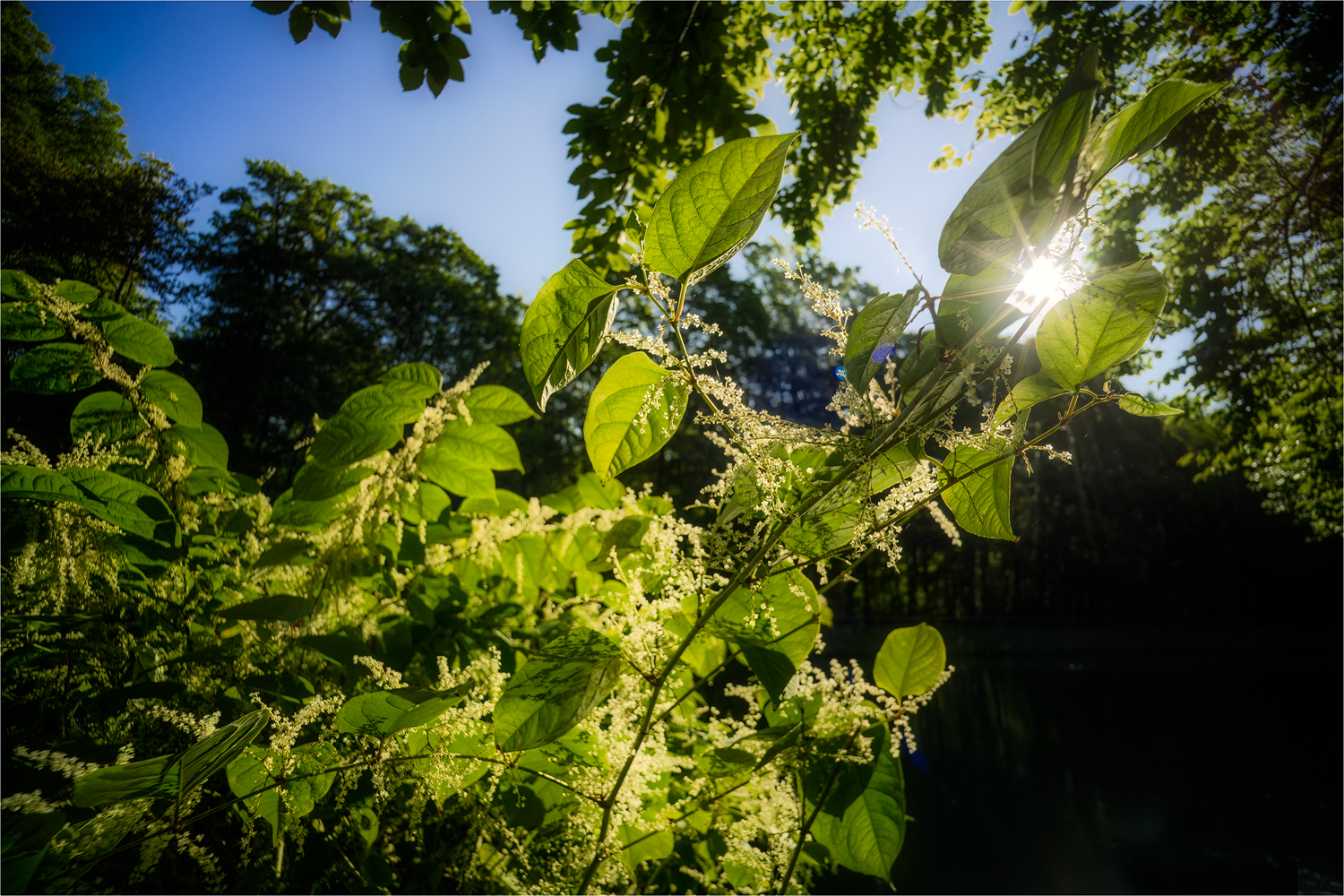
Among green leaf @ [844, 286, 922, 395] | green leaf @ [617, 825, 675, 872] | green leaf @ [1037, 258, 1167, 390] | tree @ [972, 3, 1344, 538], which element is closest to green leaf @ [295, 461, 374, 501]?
green leaf @ [617, 825, 675, 872]

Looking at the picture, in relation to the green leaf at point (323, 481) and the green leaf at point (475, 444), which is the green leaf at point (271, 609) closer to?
the green leaf at point (323, 481)

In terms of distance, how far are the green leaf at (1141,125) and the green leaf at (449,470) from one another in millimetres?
826

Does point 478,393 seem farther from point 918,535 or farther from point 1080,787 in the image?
point 918,535

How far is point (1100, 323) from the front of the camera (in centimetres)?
42

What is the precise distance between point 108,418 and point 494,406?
55 cm

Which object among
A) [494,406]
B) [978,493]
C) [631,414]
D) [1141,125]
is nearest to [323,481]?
[494,406]

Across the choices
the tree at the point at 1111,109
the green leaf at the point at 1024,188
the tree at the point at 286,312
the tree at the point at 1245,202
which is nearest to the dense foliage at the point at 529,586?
the green leaf at the point at 1024,188

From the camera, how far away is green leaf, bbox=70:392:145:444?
35.9 inches

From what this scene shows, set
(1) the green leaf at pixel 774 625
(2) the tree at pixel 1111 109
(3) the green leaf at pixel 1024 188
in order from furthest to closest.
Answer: (2) the tree at pixel 1111 109, (1) the green leaf at pixel 774 625, (3) the green leaf at pixel 1024 188

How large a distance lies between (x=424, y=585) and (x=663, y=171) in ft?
8.57

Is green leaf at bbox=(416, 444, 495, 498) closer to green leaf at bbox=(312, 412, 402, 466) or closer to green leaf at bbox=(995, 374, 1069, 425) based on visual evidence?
green leaf at bbox=(312, 412, 402, 466)

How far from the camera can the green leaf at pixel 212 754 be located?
404 millimetres

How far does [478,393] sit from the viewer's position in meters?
1.02

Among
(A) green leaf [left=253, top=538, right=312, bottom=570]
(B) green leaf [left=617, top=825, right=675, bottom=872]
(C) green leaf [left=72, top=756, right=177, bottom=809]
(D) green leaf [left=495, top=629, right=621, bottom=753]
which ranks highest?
(A) green leaf [left=253, top=538, right=312, bottom=570]
